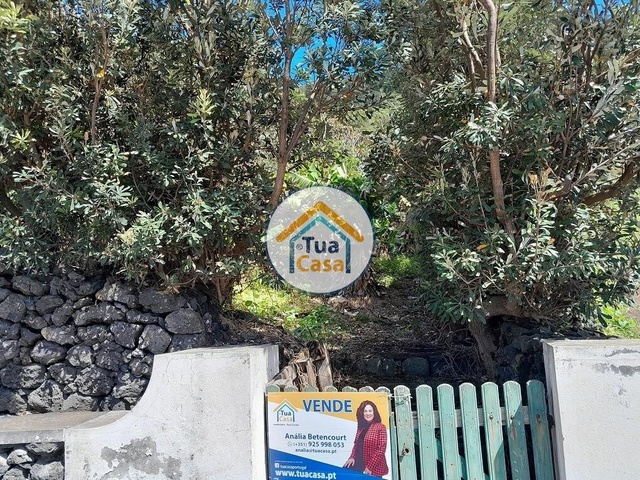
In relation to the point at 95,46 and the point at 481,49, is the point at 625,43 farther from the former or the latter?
the point at 95,46

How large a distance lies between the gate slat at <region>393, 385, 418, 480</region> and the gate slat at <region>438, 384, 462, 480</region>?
0.67 ft

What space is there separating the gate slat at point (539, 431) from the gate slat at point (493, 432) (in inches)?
9.0

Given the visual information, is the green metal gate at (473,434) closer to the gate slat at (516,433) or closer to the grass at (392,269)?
the gate slat at (516,433)

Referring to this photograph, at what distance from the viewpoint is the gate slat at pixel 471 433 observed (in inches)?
129

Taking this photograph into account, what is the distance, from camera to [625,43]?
3.98 m

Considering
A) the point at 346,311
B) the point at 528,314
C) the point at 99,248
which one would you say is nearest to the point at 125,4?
the point at 99,248

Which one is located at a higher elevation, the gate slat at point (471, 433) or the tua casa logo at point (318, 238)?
the tua casa logo at point (318, 238)

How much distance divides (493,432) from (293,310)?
4845 mm

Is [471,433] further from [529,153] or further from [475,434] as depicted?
[529,153]

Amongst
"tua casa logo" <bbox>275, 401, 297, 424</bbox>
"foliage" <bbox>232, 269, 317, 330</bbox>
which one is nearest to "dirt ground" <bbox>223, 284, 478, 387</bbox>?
"foliage" <bbox>232, 269, 317, 330</bbox>

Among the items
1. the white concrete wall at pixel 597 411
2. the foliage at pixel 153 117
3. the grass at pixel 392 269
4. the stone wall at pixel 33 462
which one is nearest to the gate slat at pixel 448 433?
the white concrete wall at pixel 597 411

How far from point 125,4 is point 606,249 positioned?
4.87 meters

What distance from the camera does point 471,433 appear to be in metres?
3.31

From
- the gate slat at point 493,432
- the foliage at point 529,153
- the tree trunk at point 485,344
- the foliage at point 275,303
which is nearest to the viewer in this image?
the gate slat at point 493,432
